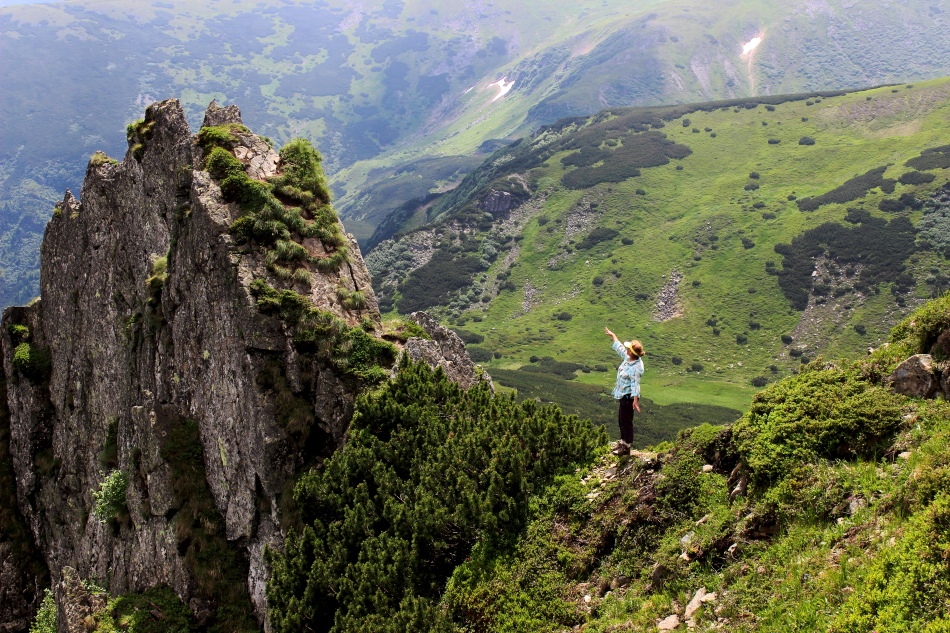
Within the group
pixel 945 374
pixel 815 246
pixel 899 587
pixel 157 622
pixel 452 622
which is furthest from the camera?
pixel 815 246

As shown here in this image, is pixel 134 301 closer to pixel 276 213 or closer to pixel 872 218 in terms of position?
pixel 276 213

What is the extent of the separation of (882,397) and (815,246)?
17035 centimetres

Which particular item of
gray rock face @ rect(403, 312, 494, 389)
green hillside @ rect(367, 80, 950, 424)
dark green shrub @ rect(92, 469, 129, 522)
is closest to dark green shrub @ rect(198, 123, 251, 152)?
gray rock face @ rect(403, 312, 494, 389)

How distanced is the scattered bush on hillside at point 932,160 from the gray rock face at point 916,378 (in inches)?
7667

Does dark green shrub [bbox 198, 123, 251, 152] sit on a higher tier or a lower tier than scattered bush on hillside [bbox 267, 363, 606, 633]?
higher

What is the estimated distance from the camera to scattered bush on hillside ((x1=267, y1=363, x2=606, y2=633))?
56.8 feet

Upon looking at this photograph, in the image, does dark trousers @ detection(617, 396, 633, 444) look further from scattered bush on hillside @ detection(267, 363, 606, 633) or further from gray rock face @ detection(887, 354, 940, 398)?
gray rock face @ detection(887, 354, 940, 398)

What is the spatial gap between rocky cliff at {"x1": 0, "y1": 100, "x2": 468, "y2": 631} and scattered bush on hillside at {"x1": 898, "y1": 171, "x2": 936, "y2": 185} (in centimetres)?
18447

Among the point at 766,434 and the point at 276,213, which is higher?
the point at 276,213

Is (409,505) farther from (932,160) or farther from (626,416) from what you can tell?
(932,160)

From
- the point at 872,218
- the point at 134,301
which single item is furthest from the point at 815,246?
the point at 134,301

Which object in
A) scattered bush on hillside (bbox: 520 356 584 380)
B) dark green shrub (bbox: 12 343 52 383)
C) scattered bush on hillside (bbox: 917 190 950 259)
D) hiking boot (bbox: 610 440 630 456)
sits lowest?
scattered bush on hillside (bbox: 520 356 584 380)

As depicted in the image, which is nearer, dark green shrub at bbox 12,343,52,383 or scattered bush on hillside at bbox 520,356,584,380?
dark green shrub at bbox 12,343,52,383

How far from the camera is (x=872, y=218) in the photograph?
541ft
